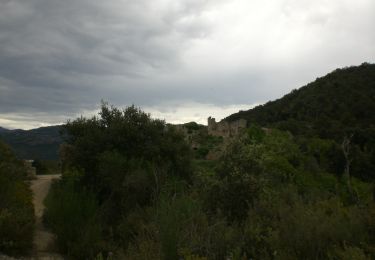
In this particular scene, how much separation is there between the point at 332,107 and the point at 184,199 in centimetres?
4844

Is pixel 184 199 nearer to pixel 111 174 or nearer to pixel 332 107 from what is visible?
pixel 111 174

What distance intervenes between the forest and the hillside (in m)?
11.9

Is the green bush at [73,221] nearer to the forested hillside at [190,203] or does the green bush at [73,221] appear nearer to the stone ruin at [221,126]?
the forested hillside at [190,203]

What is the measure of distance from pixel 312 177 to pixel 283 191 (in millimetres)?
13168

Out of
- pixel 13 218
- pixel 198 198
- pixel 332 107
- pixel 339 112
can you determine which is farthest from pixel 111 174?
pixel 332 107

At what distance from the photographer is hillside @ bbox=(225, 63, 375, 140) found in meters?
46.2

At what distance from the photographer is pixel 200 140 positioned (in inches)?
1822

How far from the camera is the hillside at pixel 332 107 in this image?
46.2 m

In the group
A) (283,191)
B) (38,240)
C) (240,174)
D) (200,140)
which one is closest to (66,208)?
(38,240)

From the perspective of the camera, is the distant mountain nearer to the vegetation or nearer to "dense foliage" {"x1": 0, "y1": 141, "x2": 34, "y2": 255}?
the vegetation

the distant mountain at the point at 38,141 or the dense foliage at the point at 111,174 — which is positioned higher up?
the distant mountain at the point at 38,141

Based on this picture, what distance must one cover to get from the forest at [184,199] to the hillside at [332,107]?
39.0ft

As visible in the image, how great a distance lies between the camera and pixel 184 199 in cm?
781

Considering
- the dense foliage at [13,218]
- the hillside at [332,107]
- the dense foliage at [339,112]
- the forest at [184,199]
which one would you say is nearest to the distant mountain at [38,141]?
the hillside at [332,107]
